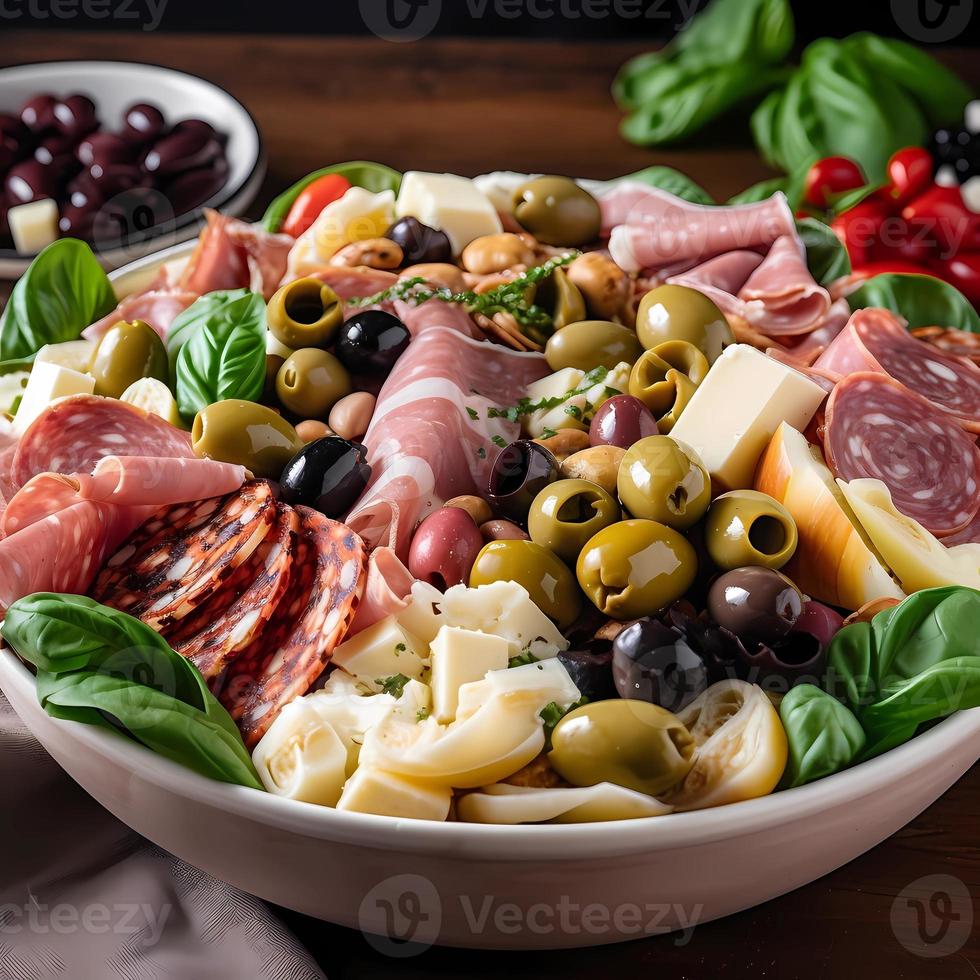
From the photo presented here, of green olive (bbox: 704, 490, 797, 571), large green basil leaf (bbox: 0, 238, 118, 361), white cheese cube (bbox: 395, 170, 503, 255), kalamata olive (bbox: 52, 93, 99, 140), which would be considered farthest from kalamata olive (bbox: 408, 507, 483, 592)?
kalamata olive (bbox: 52, 93, 99, 140)

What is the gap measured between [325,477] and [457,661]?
0.30m

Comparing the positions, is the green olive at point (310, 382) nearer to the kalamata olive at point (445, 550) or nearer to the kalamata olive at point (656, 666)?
the kalamata olive at point (445, 550)

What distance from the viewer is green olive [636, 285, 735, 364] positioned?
1354 mm

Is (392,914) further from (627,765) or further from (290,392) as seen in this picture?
(290,392)

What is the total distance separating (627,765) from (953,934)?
14.4 inches

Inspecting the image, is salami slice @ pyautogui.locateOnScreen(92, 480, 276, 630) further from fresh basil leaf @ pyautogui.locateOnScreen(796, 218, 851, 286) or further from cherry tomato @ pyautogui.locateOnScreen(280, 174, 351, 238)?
fresh basil leaf @ pyautogui.locateOnScreen(796, 218, 851, 286)

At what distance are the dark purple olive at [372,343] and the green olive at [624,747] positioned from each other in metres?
0.60

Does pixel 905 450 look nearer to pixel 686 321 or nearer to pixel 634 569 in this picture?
pixel 686 321

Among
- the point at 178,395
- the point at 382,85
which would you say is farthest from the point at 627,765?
the point at 382,85

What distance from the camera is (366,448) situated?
1274 mm

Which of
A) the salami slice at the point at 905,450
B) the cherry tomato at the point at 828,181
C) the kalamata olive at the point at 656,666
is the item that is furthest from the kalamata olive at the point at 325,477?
the cherry tomato at the point at 828,181

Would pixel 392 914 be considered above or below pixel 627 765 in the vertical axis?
below

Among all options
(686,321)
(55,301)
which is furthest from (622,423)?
(55,301)

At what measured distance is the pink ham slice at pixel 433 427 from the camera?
3.94ft
